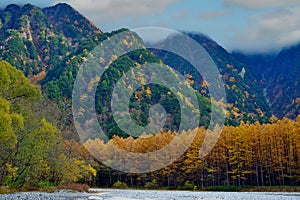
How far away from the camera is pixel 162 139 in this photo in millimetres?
73688

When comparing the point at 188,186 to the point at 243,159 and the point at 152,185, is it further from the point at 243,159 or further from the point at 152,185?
the point at 243,159

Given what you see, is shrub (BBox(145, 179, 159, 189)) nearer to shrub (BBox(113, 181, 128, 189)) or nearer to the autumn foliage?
the autumn foliage

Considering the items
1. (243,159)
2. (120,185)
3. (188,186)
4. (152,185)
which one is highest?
(243,159)

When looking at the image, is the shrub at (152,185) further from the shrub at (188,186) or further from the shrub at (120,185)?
the shrub at (188,186)

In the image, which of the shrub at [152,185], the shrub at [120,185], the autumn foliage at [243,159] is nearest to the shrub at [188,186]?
the autumn foliage at [243,159]

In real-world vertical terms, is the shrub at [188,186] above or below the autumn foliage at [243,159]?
below

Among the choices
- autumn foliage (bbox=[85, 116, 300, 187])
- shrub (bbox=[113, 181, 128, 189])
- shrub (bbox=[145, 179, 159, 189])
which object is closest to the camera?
autumn foliage (bbox=[85, 116, 300, 187])

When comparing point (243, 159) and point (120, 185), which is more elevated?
point (243, 159)

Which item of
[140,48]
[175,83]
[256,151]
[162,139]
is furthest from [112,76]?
[256,151]

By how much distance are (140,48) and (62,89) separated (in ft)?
189

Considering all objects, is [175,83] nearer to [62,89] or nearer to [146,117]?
[146,117]

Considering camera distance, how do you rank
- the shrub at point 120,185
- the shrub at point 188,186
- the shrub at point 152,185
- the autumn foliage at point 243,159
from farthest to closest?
1. the shrub at point 120,185
2. the shrub at point 152,185
3. the shrub at point 188,186
4. the autumn foliage at point 243,159

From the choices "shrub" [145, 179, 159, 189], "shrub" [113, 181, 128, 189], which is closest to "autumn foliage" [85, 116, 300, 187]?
"shrub" [145, 179, 159, 189]

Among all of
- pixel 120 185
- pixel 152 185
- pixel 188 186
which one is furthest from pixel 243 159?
pixel 120 185
